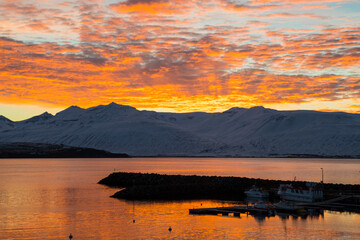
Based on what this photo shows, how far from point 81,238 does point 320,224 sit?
28.6m

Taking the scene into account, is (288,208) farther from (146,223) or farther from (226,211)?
(146,223)

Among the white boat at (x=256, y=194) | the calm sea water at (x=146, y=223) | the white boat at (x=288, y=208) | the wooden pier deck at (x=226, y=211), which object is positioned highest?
the white boat at (x=256, y=194)

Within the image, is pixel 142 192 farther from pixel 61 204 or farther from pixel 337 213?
pixel 337 213

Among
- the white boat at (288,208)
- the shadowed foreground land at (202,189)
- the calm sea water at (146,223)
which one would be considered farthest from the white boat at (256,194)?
the white boat at (288,208)

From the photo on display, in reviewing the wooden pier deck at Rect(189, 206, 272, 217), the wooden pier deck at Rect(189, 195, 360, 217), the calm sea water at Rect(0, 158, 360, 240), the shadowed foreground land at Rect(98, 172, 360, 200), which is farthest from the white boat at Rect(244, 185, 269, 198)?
the wooden pier deck at Rect(189, 206, 272, 217)

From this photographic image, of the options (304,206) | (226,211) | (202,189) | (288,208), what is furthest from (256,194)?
(226,211)

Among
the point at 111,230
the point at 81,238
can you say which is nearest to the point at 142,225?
the point at 111,230

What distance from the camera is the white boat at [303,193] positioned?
74000mm

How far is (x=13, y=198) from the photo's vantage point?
8262cm

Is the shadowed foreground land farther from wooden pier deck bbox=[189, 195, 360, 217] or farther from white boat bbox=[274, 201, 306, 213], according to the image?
white boat bbox=[274, 201, 306, 213]

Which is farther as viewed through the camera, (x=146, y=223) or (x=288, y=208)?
(x=288, y=208)

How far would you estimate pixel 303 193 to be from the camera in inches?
2977

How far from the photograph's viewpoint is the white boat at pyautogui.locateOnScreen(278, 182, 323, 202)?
74000 mm

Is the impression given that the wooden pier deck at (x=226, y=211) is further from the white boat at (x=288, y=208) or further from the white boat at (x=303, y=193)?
the white boat at (x=303, y=193)
